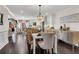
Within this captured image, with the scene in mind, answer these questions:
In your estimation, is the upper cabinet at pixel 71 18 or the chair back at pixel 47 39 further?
the upper cabinet at pixel 71 18

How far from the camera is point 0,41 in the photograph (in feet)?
18.2

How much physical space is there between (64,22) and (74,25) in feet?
5.02

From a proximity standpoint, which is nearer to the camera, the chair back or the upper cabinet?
the chair back

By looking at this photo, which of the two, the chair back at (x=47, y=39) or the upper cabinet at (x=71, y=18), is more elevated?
the upper cabinet at (x=71, y=18)

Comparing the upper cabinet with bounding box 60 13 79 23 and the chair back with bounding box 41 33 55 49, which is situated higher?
the upper cabinet with bounding box 60 13 79 23

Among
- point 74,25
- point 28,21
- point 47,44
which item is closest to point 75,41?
point 47,44

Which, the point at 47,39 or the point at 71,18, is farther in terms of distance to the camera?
the point at 71,18

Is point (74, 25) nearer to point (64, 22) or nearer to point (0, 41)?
point (64, 22)

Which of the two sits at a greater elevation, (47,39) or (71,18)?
(71,18)
